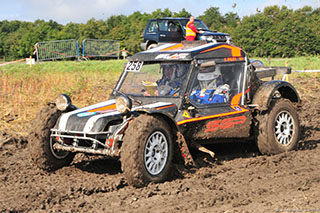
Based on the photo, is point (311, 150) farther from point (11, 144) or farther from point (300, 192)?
point (11, 144)

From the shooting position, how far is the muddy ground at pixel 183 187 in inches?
206

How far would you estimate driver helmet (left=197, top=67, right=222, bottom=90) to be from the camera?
7.15m

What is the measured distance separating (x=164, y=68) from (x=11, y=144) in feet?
12.3

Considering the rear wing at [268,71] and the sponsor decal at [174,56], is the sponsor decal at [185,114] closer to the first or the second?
the sponsor decal at [174,56]

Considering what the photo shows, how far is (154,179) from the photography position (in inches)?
235

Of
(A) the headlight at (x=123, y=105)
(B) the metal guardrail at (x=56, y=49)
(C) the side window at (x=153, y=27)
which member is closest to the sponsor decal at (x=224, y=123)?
(A) the headlight at (x=123, y=105)

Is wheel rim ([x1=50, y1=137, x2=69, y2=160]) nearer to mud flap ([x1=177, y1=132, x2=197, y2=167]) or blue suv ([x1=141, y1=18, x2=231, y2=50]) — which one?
mud flap ([x1=177, y1=132, x2=197, y2=167])

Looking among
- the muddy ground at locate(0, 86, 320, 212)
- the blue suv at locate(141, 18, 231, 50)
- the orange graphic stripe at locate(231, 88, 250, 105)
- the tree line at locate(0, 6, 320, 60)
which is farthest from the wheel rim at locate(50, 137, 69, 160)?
the tree line at locate(0, 6, 320, 60)

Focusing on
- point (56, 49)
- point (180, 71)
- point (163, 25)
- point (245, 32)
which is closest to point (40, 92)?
point (180, 71)

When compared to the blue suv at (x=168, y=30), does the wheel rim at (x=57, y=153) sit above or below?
below

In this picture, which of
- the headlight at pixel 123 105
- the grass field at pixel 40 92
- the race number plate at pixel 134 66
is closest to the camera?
the headlight at pixel 123 105

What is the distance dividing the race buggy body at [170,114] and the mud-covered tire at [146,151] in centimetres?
1

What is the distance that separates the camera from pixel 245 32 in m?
30.4

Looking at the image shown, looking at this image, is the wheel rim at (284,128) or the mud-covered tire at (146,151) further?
the wheel rim at (284,128)
